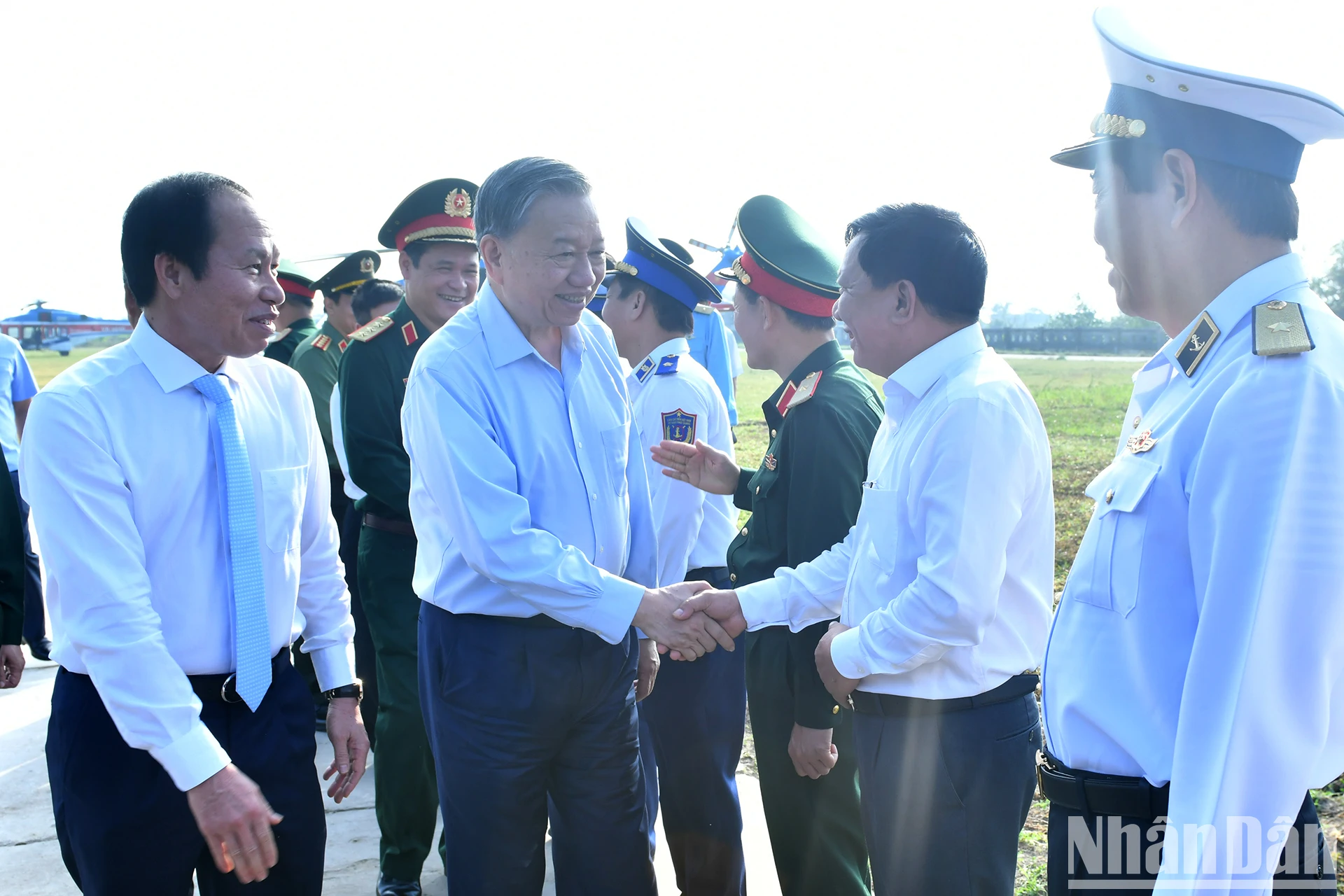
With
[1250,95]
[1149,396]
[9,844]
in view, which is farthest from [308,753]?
[9,844]

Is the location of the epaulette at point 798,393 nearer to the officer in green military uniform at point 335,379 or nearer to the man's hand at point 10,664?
the officer in green military uniform at point 335,379

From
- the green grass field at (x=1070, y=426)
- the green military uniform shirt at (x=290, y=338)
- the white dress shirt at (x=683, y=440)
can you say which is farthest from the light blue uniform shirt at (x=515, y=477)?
the green military uniform shirt at (x=290, y=338)

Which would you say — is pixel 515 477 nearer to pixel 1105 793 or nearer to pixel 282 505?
pixel 282 505

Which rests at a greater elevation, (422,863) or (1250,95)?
(1250,95)

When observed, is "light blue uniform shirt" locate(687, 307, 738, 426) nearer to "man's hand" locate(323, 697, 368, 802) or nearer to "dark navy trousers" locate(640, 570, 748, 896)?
"dark navy trousers" locate(640, 570, 748, 896)

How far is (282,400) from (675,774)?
1.75 metres

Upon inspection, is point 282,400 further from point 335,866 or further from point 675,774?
point 335,866

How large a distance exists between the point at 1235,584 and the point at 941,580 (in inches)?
28.4

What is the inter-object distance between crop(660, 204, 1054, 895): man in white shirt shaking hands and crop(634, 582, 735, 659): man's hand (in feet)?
1.28

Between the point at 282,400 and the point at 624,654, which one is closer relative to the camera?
the point at 282,400

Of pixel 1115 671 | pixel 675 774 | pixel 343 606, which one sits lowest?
pixel 675 774

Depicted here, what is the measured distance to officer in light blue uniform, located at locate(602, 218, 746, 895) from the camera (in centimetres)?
303

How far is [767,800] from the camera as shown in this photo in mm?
2822

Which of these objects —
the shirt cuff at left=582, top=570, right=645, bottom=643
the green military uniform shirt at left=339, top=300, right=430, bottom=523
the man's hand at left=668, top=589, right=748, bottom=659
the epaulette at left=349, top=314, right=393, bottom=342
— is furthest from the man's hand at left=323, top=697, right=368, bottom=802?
the epaulette at left=349, top=314, right=393, bottom=342
